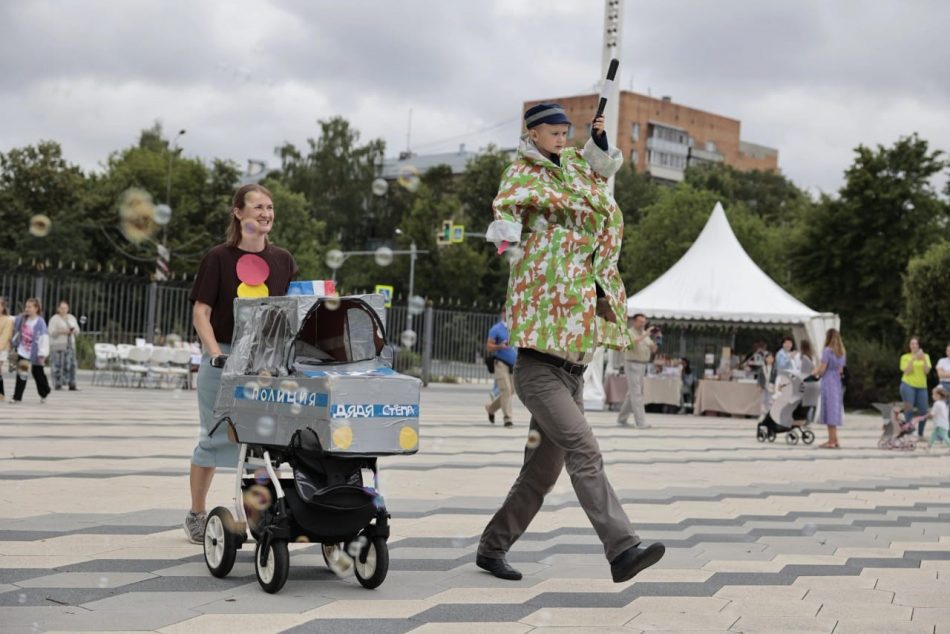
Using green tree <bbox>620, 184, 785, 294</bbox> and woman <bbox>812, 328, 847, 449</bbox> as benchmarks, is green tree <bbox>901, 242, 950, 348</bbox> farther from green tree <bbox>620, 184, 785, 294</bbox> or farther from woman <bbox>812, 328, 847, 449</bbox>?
green tree <bbox>620, 184, 785, 294</bbox>

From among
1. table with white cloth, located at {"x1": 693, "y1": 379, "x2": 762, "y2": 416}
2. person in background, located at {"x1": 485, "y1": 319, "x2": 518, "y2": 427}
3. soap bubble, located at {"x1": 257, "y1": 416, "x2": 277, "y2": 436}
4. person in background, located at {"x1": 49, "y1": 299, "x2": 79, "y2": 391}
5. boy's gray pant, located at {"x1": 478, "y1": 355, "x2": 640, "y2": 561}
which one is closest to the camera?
boy's gray pant, located at {"x1": 478, "y1": 355, "x2": 640, "y2": 561}

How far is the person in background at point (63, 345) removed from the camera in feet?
70.4

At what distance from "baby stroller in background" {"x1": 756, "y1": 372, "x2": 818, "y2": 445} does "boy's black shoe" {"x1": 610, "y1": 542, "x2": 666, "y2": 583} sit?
530 inches

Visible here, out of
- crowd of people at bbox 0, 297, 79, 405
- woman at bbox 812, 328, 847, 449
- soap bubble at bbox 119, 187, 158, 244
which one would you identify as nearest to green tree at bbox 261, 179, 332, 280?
crowd of people at bbox 0, 297, 79, 405

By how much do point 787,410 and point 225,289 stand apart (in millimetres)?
13429

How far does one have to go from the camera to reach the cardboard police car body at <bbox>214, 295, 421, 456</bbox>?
512 centimetres

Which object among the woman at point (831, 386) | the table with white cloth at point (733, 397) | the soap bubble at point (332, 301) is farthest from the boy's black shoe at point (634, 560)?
the table with white cloth at point (733, 397)

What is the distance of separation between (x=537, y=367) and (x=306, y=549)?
1.72 meters

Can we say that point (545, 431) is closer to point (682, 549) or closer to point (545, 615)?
point (545, 615)

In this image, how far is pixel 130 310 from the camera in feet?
92.6

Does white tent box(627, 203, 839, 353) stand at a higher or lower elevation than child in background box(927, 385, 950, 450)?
higher

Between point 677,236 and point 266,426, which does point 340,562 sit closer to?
point 266,426

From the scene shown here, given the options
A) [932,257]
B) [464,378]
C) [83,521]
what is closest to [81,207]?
[464,378]

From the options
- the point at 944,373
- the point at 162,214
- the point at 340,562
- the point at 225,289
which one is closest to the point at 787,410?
the point at 944,373
